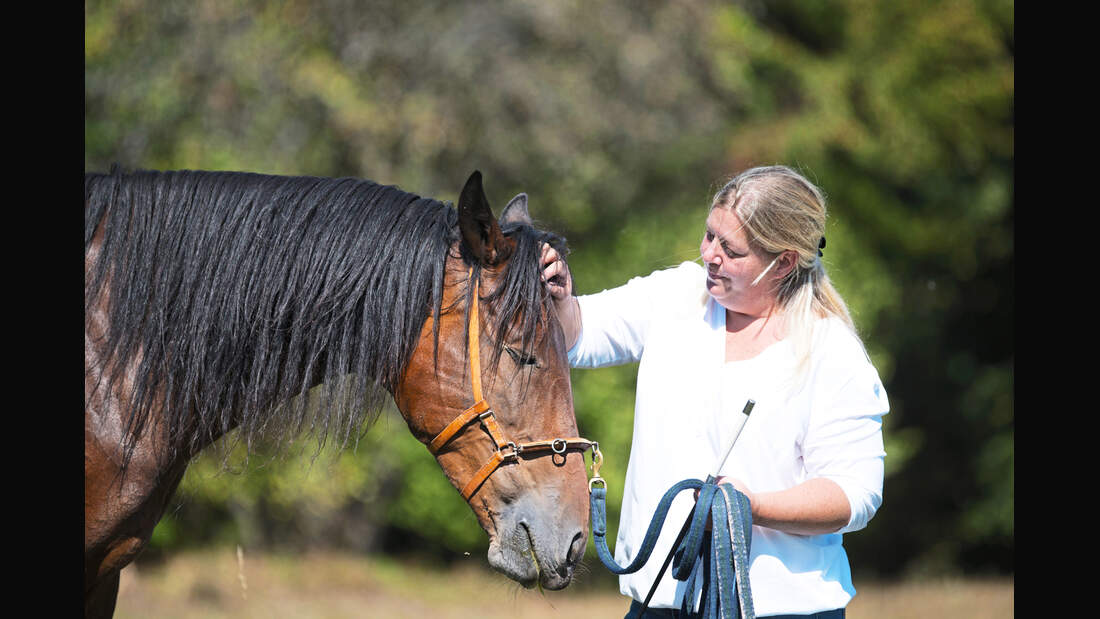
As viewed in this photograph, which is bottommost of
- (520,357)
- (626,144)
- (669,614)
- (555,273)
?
(669,614)

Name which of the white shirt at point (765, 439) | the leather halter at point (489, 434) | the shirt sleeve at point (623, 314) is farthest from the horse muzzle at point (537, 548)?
the shirt sleeve at point (623, 314)

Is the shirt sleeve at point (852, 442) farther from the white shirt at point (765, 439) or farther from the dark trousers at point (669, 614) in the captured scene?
the dark trousers at point (669, 614)

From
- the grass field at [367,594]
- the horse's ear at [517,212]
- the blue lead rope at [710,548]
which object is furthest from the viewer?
the grass field at [367,594]

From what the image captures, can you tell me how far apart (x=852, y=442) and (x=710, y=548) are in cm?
47

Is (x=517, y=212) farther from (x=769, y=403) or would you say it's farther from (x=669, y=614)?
(x=669, y=614)

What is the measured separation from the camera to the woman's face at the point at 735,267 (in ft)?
7.76

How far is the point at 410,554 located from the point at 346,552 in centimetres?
117

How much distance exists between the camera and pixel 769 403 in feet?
7.52

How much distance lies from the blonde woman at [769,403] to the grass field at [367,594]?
359cm

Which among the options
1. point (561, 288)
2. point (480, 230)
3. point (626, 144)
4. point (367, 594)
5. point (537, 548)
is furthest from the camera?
point (626, 144)

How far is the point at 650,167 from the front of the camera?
999cm

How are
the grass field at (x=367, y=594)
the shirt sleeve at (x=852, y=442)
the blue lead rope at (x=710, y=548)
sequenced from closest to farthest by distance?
the blue lead rope at (x=710, y=548) < the shirt sleeve at (x=852, y=442) < the grass field at (x=367, y=594)

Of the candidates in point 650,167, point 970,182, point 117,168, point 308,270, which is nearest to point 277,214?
point 308,270

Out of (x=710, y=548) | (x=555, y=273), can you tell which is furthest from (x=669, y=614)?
(x=555, y=273)
